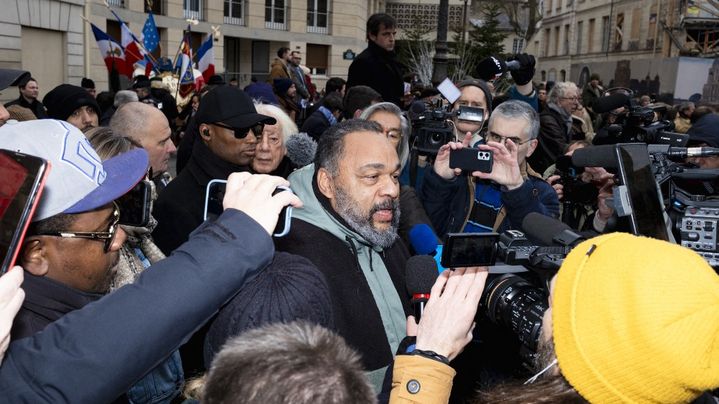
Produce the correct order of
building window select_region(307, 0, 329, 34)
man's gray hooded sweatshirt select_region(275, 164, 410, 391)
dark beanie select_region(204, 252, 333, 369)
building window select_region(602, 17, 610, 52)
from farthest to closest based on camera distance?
building window select_region(602, 17, 610, 52), building window select_region(307, 0, 329, 34), man's gray hooded sweatshirt select_region(275, 164, 410, 391), dark beanie select_region(204, 252, 333, 369)

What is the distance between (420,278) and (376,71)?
4.26 m

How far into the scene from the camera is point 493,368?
281 centimetres

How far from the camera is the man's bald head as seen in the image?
12.5ft

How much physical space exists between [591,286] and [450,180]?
7.06 feet

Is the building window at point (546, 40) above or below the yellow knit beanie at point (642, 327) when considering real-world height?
above

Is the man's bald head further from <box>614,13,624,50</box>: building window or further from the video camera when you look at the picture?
<box>614,13,624,50</box>: building window

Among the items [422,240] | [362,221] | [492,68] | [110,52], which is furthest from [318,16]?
[362,221]

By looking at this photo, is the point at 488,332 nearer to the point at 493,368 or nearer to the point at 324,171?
the point at 493,368

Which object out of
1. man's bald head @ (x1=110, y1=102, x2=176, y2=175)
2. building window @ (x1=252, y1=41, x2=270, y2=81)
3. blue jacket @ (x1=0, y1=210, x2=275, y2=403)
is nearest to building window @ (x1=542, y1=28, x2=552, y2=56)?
building window @ (x1=252, y1=41, x2=270, y2=81)

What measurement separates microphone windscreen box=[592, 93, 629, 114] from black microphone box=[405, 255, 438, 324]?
7.68 ft

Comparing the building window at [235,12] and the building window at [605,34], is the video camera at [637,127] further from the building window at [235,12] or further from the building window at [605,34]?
the building window at [605,34]

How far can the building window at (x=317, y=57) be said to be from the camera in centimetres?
3188

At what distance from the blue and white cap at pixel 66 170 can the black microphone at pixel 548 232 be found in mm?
1298

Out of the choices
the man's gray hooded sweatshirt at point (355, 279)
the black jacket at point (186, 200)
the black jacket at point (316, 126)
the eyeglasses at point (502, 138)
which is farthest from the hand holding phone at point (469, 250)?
the black jacket at point (316, 126)
